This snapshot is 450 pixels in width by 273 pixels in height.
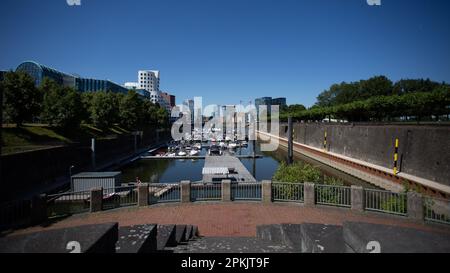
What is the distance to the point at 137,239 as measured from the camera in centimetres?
586

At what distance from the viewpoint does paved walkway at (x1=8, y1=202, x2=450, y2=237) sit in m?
11.2

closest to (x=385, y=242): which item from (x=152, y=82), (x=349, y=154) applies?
(x=349, y=154)

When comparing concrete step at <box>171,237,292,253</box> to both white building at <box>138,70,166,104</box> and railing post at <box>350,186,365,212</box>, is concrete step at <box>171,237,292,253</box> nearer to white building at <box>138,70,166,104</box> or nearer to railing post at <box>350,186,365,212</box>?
railing post at <box>350,186,365,212</box>

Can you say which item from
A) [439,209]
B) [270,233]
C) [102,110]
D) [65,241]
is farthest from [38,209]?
[102,110]

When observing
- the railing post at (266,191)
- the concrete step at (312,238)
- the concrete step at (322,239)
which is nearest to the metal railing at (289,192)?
the railing post at (266,191)

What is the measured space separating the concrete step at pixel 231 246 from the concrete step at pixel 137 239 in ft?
3.84

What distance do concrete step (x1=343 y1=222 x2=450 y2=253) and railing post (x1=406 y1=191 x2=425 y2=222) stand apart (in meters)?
8.44

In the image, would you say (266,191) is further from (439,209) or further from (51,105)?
(51,105)

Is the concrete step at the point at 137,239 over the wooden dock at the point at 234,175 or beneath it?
over

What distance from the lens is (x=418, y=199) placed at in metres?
11.5

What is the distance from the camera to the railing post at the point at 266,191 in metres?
14.5

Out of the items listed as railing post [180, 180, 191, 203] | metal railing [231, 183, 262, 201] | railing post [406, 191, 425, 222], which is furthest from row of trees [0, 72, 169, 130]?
railing post [406, 191, 425, 222]

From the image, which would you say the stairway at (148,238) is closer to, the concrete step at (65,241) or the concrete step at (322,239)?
the concrete step at (65,241)
